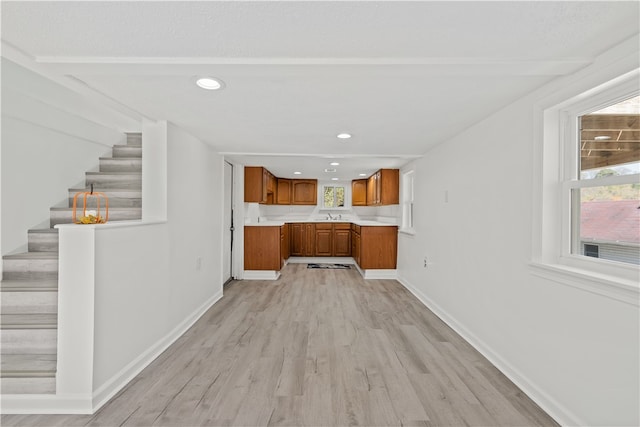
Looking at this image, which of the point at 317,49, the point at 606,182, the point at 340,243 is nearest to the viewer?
the point at 317,49

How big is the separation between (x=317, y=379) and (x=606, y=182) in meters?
2.15

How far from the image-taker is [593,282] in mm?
1479

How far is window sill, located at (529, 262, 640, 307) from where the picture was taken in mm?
1312

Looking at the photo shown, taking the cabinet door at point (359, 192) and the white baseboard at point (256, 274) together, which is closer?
the white baseboard at point (256, 274)

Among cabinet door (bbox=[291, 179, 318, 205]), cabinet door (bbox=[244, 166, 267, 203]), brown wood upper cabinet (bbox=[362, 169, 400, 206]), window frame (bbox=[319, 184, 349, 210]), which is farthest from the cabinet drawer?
cabinet door (bbox=[244, 166, 267, 203])

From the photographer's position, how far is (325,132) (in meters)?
2.91

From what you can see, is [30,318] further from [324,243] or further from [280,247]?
[324,243]

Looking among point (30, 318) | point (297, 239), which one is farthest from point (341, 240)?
point (30, 318)

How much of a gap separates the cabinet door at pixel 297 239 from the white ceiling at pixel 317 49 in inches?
181

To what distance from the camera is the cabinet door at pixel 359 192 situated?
22.7 feet

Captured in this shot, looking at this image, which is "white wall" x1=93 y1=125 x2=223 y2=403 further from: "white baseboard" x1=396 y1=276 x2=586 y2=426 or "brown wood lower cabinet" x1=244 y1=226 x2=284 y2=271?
"white baseboard" x1=396 y1=276 x2=586 y2=426

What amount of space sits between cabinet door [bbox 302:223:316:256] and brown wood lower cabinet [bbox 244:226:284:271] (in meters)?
1.82

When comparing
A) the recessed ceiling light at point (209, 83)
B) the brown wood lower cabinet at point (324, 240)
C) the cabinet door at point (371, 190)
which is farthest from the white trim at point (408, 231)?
the recessed ceiling light at point (209, 83)

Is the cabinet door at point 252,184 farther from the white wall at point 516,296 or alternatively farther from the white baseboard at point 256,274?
the white wall at point 516,296
